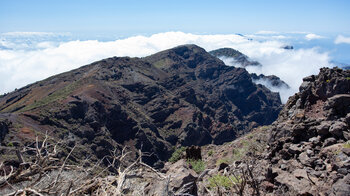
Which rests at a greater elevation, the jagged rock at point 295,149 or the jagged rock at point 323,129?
the jagged rock at point 323,129

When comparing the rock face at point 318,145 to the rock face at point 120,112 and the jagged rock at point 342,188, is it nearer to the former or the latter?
the jagged rock at point 342,188

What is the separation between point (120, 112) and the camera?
241 feet

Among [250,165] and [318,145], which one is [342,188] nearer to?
[318,145]

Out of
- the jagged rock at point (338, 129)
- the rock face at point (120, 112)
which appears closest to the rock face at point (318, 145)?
the jagged rock at point (338, 129)

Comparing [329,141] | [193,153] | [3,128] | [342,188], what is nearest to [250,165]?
[329,141]

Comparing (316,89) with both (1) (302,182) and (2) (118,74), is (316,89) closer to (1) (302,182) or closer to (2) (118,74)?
(1) (302,182)

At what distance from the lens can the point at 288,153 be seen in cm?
869

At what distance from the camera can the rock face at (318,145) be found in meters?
5.82

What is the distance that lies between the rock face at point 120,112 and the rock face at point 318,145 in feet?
106

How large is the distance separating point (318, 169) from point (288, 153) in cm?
197

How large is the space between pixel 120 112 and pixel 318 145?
68606 millimetres

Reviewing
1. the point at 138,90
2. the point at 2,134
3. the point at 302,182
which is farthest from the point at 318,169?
the point at 138,90

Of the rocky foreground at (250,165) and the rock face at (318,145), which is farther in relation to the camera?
the rock face at (318,145)

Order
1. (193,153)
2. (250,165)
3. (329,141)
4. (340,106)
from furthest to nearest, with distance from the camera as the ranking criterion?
(193,153), (340,106), (250,165), (329,141)
